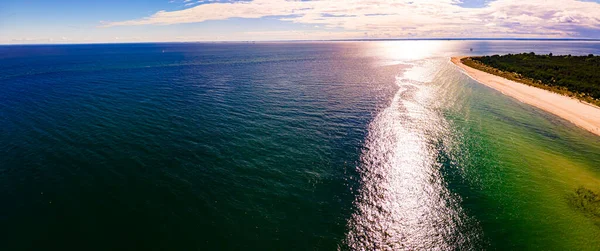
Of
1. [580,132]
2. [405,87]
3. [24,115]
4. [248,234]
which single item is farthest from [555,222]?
[24,115]

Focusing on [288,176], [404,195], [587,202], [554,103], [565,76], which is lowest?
[587,202]

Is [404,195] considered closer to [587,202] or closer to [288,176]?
[288,176]

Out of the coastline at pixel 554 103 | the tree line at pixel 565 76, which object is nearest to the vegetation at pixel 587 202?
the coastline at pixel 554 103

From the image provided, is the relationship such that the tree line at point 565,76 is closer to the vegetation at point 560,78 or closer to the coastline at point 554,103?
the vegetation at point 560,78

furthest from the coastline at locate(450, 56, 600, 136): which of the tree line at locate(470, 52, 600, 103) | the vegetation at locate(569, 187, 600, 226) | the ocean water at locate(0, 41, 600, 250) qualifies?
the vegetation at locate(569, 187, 600, 226)

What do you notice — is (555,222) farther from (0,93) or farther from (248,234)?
(0,93)

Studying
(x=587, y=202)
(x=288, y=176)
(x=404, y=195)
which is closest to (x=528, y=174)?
(x=587, y=202)

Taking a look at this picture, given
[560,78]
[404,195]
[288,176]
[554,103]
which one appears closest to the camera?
[404,195]
